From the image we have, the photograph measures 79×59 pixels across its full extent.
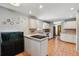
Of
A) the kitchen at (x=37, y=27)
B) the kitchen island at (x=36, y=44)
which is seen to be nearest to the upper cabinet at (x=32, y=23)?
the kitchen at (x=37, y=27)

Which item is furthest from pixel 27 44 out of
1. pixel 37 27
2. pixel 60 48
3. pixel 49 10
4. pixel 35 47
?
pixel 49 10

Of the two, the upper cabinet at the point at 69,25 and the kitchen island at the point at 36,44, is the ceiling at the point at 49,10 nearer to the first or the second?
the upper cabinet at the point at 69,25

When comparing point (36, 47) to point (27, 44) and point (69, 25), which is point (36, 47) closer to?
point (27, 44)

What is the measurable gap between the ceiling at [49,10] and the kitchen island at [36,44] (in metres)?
0.32

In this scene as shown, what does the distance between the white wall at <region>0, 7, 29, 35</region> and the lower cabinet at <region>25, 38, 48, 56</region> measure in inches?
6.9

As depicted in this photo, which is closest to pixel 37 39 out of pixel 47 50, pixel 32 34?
pixel 32 34

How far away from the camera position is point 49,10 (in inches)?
49.9

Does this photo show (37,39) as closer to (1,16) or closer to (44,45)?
(44,45)

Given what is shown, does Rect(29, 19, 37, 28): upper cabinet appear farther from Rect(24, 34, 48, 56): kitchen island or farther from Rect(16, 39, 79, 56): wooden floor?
Rect(16, 39, 79, 56): wooden floor

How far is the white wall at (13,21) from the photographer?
46.6 inches

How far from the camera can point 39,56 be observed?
3.93ft

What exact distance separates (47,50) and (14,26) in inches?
24.3

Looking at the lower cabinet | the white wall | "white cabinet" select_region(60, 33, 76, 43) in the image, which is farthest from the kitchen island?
"white cabinet" select_region(60, 33, 76, 43)

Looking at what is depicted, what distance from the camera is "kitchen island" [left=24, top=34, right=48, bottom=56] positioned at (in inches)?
50.8
